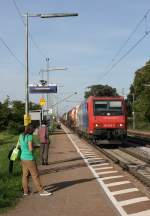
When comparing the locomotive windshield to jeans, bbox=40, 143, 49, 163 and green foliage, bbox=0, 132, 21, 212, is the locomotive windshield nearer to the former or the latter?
jeans, bbox=40, 143, 49, 163

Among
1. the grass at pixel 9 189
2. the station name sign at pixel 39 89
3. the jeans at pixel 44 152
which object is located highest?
the station name sign at pixel 39 89

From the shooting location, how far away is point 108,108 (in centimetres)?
3672

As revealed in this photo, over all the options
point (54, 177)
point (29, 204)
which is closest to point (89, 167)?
point (54, 177)

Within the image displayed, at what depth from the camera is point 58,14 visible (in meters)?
24.8

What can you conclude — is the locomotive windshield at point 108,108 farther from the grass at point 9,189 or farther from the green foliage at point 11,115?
the green foliage at point 11,115

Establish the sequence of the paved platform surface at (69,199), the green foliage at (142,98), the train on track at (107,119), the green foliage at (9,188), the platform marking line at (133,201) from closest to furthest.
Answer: the paved platform surface at (69,199), the green foliage at (9,188), the platform marking line at (133,201), the train on track at (107,119), the green foliage at (142,98)

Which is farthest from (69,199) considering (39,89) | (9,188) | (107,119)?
(39,89)

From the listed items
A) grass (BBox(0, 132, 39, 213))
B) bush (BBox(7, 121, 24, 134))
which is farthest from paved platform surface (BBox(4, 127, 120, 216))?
bush (BBox(7, 121, 24, 134))

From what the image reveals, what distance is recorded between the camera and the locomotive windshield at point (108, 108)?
3647cm

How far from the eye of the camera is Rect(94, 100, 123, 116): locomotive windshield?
3647 centimetres

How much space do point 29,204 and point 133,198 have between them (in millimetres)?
2434

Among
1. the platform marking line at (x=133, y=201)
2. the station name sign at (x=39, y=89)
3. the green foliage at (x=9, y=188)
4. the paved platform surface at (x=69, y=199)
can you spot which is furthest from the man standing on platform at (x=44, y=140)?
the station name sign at (x=39, y=89)

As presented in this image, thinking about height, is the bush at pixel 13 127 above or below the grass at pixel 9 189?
above

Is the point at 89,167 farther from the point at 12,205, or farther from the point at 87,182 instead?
the point at 12,205
